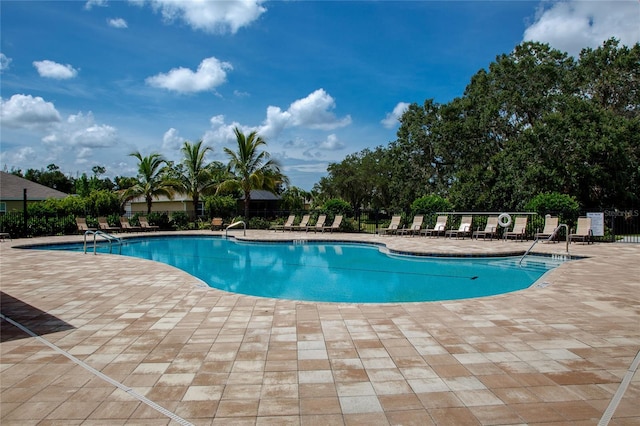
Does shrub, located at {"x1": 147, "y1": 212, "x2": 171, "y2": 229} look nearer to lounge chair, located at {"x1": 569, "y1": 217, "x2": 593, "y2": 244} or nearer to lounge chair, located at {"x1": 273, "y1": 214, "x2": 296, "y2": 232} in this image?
lounge chair, located at {"x1": 273, "y1": 214, "x2": 296, "y2": 232}

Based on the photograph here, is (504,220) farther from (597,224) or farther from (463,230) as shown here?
(597,224)

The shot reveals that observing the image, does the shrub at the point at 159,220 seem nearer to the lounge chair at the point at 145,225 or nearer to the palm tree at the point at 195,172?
the lounge chair at the point at 145,225

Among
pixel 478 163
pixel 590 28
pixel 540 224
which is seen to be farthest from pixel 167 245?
pixel 590 28

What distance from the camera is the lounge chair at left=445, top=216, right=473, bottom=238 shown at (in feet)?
50.8

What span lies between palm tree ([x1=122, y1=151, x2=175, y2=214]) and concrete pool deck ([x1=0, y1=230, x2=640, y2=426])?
17474 mm

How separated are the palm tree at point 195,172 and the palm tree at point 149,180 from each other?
3.72 ft

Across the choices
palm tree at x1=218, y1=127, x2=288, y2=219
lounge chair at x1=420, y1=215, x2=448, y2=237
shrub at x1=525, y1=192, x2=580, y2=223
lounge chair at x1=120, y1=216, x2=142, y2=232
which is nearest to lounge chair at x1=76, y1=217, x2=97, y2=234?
lounge chair at x1=120, y1=216, x2=142, y2=232

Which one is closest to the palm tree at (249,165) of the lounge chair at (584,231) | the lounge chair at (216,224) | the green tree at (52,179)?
the lounge chair at (216,224)

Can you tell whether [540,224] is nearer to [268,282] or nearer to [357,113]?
[268,282]

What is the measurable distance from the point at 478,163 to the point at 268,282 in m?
18.0

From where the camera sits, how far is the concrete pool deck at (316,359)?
103 inches

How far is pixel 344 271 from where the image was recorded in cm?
1042

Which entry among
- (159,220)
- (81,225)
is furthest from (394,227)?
(81,225)

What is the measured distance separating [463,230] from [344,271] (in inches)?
280
